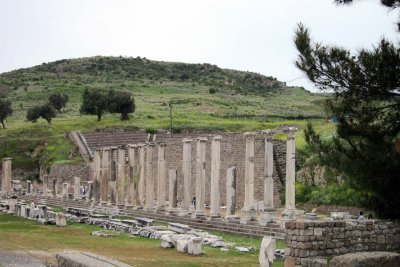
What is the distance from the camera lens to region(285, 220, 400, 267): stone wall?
17.1 meters

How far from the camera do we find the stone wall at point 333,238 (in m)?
17.1

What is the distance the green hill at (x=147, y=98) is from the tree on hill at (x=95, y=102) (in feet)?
4.22

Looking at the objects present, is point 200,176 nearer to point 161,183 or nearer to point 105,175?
point 161,183

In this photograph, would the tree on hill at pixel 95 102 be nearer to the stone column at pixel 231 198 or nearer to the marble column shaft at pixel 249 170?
the stone column at pixel 231 198

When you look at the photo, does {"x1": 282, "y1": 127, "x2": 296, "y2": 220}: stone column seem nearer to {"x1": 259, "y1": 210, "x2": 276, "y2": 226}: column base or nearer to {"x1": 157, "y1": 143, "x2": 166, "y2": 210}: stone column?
{"x1": 259, "y1": 210, "x2": 276, "y2": 226}: column base

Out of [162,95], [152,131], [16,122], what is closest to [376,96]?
[152,131]

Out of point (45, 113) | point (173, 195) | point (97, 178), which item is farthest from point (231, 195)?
point (45, 113)

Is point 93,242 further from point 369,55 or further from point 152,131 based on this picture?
point 152,131

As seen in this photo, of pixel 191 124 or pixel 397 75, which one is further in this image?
pixel 191 124

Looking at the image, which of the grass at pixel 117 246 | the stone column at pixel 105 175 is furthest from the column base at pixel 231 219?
the stone column at pixel 105 175

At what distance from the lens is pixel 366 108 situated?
48.5ft

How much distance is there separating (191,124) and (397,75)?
54.4 metres

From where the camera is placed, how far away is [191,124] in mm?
68250

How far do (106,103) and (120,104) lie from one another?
60.6 inches
